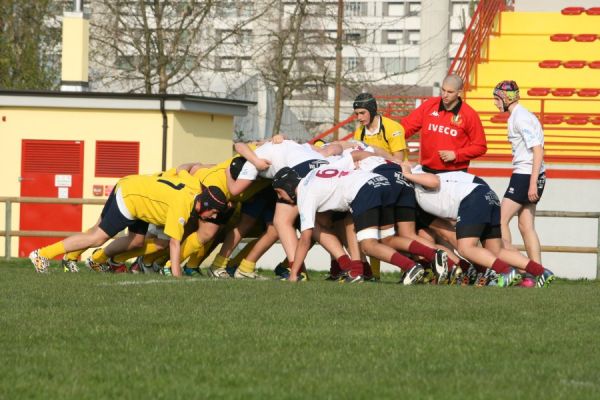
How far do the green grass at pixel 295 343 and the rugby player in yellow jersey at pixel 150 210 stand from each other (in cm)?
204

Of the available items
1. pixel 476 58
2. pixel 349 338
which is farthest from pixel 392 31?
pixel 349 338

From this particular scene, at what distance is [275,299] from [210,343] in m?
2.65

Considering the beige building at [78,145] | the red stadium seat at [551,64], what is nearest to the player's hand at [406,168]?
the beige building at [78,145]

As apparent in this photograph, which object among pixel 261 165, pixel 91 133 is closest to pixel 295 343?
pixel 261 165

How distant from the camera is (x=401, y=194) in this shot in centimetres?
1284

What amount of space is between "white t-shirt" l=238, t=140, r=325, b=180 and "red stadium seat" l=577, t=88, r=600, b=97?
1372cm

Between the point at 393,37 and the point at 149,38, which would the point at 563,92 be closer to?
the point at 149,38

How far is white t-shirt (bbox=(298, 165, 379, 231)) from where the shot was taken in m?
12.5

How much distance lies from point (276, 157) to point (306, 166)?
327 millimetres

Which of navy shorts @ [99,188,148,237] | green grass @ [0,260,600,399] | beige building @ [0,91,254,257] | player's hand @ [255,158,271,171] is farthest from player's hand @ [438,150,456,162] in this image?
beige building @ [0,91,254,257]

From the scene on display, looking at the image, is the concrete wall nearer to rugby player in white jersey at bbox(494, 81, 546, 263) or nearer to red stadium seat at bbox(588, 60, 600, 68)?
red stadium seat at bbox(588, 60, 600, 68)

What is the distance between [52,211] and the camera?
24.0m

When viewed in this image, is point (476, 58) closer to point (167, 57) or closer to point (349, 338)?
point (167, 57)

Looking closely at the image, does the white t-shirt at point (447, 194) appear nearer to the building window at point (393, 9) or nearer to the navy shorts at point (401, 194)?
the navy shorts at point (401, 194)
